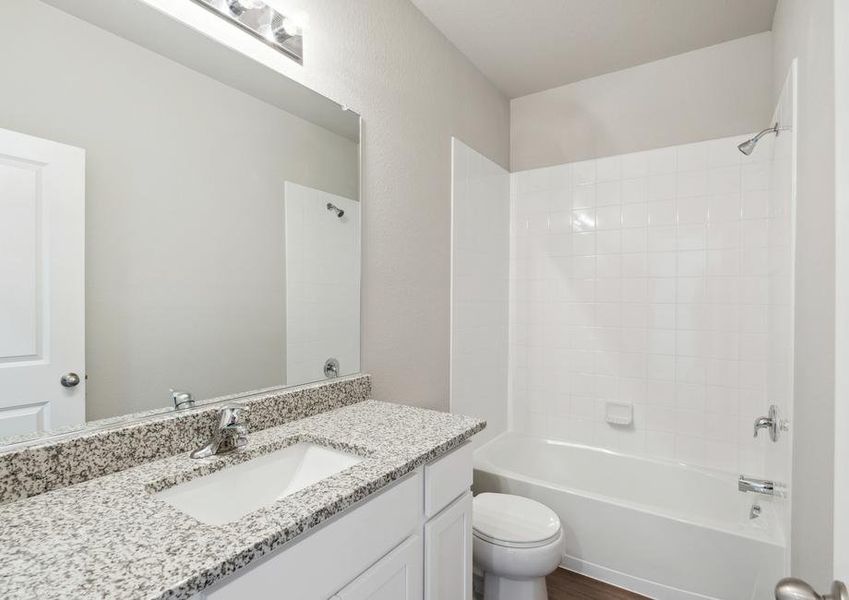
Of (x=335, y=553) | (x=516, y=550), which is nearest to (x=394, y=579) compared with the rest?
(x=335, y=553)

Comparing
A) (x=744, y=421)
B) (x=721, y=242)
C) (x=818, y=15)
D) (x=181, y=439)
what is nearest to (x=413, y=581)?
(x=181, y=439)

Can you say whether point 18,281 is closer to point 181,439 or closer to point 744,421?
point 181,439

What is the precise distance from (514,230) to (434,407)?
4.56ft

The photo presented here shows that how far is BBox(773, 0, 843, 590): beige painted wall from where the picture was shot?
940mm

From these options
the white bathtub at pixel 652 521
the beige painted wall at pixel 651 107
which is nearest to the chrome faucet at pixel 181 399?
the white bathtub at pixel 652 521

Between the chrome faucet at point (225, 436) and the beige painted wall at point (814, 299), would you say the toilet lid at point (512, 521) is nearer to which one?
the beige painted wall at point (814, 299)

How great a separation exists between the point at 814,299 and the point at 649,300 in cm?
137

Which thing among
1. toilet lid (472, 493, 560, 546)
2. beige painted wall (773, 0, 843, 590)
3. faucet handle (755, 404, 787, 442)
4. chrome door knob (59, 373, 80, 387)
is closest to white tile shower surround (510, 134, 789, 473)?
faucet handle (755, 404, 787, 442)

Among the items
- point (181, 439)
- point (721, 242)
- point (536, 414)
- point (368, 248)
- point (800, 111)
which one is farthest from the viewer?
point (536, 414)

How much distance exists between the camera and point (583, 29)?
84.0 inches

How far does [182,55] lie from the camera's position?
113 centimetres

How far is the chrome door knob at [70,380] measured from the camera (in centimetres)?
93

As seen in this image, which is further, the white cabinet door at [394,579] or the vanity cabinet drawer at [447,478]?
the vanity cabinet drawer at [447,478]

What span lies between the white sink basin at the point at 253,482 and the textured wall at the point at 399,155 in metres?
0.55
